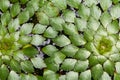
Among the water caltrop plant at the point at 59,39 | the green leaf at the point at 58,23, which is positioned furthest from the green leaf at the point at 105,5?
the green leaf at the point at 58,23

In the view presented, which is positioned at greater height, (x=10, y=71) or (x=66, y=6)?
(x=66, y=6)

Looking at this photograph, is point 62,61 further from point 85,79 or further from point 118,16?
point 118,16

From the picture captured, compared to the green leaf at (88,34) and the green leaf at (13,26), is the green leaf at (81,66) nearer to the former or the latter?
the green leaf at (88,34)

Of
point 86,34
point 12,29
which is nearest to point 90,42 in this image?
→ point 86,34

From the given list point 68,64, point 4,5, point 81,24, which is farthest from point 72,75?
point 4,5

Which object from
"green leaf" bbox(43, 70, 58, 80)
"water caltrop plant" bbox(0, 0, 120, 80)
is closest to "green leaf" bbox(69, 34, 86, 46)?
"water caltrop plant" bbox(0, 0, 120, 80)

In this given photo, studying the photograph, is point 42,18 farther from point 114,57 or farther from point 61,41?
point 114,57

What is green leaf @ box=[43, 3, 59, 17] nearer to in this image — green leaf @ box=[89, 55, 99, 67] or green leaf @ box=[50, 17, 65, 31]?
green leaf @ box=[50, 17, 65, 31]
